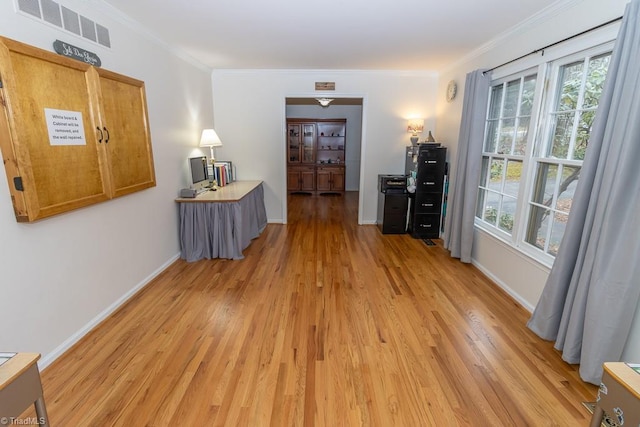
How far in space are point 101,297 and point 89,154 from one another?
3.69 feet

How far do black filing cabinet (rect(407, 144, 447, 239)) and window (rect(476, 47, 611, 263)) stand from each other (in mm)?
896

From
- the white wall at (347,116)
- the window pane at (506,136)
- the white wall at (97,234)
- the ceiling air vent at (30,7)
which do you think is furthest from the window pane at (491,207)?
the white wall at (347,116)

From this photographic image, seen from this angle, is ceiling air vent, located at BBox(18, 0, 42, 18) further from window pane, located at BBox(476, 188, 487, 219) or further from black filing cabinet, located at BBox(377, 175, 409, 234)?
window pane, located at BBox(476, 188, 487, 219)

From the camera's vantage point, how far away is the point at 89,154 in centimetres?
228

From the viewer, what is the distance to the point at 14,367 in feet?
3.32

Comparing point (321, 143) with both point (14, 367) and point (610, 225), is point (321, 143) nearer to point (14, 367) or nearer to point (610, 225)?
point (610, 225)

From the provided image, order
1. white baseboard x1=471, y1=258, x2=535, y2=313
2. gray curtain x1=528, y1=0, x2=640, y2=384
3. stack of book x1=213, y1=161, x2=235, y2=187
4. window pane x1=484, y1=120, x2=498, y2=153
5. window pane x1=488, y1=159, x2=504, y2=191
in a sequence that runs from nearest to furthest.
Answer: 1. gray curtain x1=528, y1=0, x2=640, y2=384
2. white baseboard x1=471, y1=258, x2=535, y2=313
3. window pane x1=488, y1=159, x2=504, y2=191
4. window pane x1=484, y1=120, x2=498, y2=153
5. stack of book x1=213, y1=161, x2=235, y2=187

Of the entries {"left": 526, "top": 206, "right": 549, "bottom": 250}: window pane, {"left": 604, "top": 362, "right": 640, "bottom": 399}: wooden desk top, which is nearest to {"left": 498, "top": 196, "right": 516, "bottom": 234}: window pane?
{"left": 526, "top": 206, "right": 549, "bottom": 250}: window pane

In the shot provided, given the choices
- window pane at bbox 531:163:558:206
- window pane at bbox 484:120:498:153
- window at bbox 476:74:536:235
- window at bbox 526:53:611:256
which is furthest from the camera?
window pane at bbox 484:120:498:153

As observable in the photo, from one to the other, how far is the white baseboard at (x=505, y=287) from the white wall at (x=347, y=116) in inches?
215

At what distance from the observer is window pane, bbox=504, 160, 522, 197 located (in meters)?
3.04

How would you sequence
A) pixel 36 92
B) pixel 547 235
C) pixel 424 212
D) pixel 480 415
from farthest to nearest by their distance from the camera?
pixel 424 212
pixel 547 235
pixel 36 92
pixel 480 415

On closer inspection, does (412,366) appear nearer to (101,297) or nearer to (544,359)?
(544,359)

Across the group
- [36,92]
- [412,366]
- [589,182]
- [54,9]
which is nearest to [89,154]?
[36,92]
